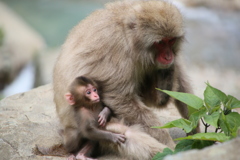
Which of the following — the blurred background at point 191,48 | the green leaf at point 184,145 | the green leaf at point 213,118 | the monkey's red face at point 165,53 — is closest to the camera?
the green leaf at point 213,118

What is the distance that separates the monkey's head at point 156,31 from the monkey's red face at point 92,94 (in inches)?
34.5

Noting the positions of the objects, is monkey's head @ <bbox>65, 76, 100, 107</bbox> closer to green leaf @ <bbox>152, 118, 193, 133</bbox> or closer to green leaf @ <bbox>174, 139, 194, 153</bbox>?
green leaf @ <bbox>152, 118, 193, 133</bbox>

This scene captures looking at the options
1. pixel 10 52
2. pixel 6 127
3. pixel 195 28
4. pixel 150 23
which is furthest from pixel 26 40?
pixel 150 23

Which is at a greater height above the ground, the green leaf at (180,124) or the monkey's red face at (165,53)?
the monkey's red face at (165,53)

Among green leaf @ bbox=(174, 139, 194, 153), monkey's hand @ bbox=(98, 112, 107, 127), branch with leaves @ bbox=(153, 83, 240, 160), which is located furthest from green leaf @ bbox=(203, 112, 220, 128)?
monkey's hand @ bbox=(98, 112, 107, 127)

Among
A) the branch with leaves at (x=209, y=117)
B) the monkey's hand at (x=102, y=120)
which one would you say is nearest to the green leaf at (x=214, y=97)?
the branch with leaves at (x=209, y=117)

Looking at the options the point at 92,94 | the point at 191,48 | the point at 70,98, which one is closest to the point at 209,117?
the point at 92,94

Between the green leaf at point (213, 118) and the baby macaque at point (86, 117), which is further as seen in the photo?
the baby macaque at point (86, 117)

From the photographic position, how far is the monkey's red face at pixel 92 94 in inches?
205

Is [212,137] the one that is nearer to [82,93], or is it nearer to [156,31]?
[156,31]

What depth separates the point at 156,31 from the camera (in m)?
5.35

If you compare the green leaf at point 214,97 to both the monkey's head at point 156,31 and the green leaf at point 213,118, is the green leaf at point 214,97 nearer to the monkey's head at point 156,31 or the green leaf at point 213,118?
the green leaf at point 213,118

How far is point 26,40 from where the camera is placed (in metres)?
16.4

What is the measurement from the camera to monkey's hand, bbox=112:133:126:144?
528 centimetres
